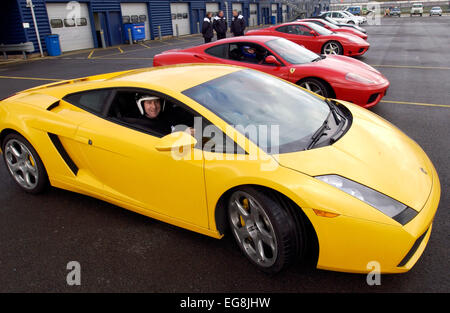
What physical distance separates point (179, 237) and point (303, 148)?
4.19ft

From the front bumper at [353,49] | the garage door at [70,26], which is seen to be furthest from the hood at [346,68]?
the garage door at [70,26]

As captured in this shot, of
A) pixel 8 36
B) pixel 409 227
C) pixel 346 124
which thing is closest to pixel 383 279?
pixel 409 227

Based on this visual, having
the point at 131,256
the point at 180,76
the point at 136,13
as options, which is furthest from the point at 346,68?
the point at 136,13

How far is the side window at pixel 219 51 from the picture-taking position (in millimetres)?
7030

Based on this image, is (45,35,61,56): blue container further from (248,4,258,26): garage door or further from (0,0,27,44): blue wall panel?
(248,4,258,26): garage door

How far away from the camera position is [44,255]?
9.29 feet

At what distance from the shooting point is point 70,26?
69.3 feet

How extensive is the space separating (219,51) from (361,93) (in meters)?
2.89

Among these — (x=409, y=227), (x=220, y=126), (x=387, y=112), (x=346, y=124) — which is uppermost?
(x=220, y=126)

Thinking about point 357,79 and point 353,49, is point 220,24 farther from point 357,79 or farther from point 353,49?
point 357,79

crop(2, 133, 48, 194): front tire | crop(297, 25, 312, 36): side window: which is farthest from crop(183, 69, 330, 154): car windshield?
crop(297, 25, 312, 36): side window

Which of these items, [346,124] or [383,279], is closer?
[383,279]

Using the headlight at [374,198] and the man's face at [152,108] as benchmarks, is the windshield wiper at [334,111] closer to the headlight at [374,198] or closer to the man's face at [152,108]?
the headlight at [374,198]
